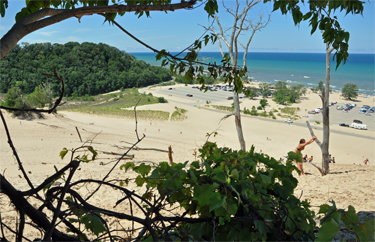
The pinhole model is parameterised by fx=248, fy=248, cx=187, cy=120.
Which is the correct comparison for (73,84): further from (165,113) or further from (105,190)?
(105,190)

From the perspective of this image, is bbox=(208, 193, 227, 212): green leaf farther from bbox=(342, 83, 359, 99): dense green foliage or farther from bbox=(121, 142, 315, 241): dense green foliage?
bbox=(342, 83, 359, 99): dense green foliage

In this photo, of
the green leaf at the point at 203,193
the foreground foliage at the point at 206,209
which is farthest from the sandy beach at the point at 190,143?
the green leaf at the point at 203,193

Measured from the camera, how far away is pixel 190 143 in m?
17.2

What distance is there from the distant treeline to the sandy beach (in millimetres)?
12509

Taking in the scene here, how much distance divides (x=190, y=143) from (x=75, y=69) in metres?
29.0

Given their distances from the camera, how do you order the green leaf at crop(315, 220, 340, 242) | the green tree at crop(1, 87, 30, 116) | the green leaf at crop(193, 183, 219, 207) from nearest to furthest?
the green leaf at crop(315, 220, 340, 242) < the green leaf at crop(193, 183, 219, 207) < the green tree at crop(1, 87, 30, 116)

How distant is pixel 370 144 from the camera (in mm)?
20812

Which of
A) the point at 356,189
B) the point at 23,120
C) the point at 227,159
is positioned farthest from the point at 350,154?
the point at 23,120

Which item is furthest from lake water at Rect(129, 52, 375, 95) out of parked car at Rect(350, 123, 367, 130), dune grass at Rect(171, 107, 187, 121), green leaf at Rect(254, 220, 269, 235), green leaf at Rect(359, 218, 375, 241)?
green leaf at Rect(359, 218, 375, 241)

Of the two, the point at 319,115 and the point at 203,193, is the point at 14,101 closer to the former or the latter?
the point at 203,193

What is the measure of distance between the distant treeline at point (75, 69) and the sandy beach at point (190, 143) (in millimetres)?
12509

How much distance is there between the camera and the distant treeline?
31.8 m

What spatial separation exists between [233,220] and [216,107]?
3507 centimetres

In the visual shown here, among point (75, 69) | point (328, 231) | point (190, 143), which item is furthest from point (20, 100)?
point (75, 69)
